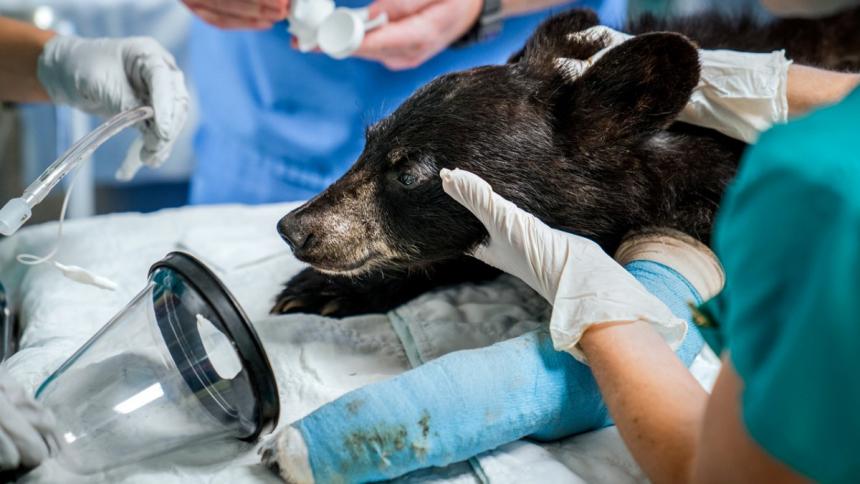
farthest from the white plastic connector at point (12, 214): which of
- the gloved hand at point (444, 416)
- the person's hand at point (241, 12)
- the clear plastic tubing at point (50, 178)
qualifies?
the person's hand at point (241, 12)

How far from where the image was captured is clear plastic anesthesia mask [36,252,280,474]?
3.68 ft

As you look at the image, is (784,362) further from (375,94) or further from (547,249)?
(375,94)

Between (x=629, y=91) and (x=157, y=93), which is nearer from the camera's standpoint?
(x=629, y=91)

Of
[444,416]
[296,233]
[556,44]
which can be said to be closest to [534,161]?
[556,44]

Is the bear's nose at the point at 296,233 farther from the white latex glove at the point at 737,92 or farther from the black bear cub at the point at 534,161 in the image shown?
the white latex glove at the point at 737,92

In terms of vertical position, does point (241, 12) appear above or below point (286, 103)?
above

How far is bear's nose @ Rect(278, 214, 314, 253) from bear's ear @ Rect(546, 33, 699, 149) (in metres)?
0.50

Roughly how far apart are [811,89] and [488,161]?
606 millimetres

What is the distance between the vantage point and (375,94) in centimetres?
229

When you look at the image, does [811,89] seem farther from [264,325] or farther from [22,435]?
[22,435]

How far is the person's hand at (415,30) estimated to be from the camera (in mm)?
1995

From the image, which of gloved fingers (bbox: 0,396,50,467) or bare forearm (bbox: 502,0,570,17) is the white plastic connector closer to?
gloved fingers (bbox: 0,396,50,467)

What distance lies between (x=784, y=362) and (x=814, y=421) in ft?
0.17

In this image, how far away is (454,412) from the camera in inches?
44.7
